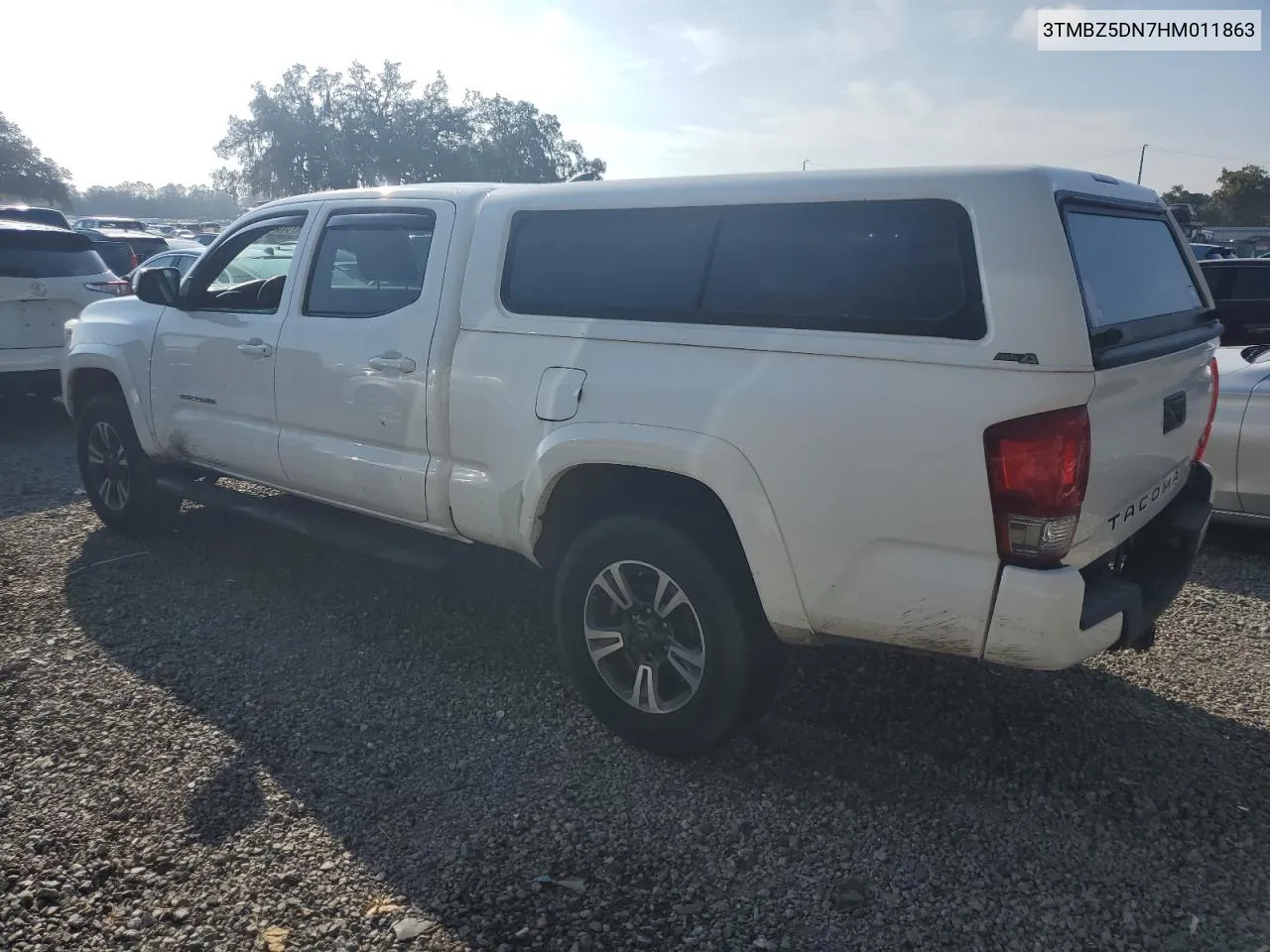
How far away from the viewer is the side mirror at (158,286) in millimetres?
4891

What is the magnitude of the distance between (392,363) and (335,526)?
0.97 m

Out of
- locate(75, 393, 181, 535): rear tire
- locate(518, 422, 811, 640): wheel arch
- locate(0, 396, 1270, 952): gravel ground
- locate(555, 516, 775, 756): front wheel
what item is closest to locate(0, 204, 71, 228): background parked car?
locate(75, 393, 181, 535): rear tire

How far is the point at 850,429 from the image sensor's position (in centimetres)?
266

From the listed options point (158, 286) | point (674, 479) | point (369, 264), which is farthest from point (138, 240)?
point (674, 479)

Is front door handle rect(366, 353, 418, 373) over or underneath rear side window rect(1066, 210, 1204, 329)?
underneath

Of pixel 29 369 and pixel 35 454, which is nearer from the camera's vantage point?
pixel 35 454

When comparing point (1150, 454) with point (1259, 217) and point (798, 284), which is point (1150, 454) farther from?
point (1259, 217)

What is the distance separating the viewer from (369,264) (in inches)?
165

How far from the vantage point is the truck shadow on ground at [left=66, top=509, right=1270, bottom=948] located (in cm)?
265

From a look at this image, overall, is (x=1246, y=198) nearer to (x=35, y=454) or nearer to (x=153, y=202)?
(x=35, y=454)

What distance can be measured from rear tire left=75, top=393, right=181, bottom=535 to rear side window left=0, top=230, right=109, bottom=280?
3415 millimetres

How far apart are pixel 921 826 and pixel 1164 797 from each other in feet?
2.75

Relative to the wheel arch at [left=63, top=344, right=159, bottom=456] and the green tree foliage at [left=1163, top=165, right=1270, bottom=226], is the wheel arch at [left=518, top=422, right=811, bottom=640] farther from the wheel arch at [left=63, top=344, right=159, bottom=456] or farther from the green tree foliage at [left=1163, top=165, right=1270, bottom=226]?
the green tree foliage at [left=1163, top=165, right=1270, bottom=226]

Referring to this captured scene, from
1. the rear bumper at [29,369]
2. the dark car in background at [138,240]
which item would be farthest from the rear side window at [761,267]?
the dark car in background at [138,240]
